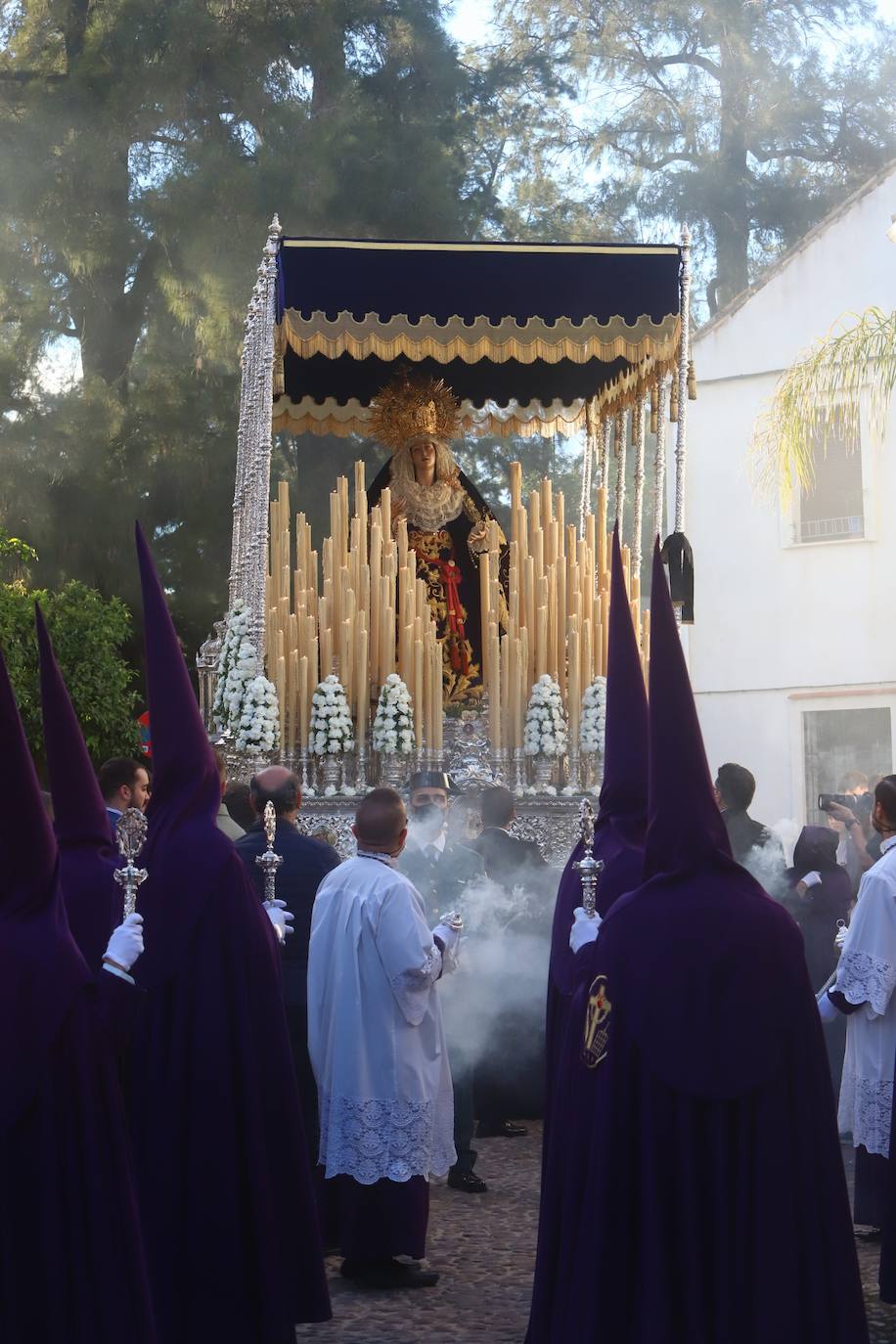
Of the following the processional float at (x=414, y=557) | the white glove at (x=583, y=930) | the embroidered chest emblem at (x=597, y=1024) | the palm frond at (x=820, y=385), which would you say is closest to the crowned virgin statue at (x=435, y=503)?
the processional float at (x=414, y=557)

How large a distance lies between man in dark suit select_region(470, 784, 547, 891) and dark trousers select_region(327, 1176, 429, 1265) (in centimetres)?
275

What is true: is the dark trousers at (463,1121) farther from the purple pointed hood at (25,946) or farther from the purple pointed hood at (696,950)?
the purple pointed hood at (25,946)

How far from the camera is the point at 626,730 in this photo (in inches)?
189

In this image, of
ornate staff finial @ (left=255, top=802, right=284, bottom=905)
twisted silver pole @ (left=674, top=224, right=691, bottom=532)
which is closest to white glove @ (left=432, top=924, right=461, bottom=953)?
ornate staff finial @ (left=255, top=802, right=284, bottom=905)

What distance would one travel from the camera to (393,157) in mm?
20344

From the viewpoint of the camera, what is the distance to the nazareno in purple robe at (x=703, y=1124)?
12.7 feet

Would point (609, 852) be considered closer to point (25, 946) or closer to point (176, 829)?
point (176, 829)

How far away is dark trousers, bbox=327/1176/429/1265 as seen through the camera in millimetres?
5945

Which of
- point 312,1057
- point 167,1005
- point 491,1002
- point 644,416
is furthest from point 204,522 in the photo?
point 167,1005

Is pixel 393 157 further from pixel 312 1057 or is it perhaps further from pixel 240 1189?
pixel 240 1189

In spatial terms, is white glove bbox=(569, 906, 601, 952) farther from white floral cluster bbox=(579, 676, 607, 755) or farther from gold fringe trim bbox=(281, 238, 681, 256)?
gold fringe trim bbox=(281, 238, 681, 256)

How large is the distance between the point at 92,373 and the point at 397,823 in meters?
15.4

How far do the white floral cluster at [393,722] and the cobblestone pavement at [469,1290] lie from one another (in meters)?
2.80

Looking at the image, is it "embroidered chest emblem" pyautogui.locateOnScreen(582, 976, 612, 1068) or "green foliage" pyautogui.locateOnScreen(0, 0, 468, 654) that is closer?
"embroidered chest emblem" pyautogui.locateOnScreen(582, 976, 612, 1068)
